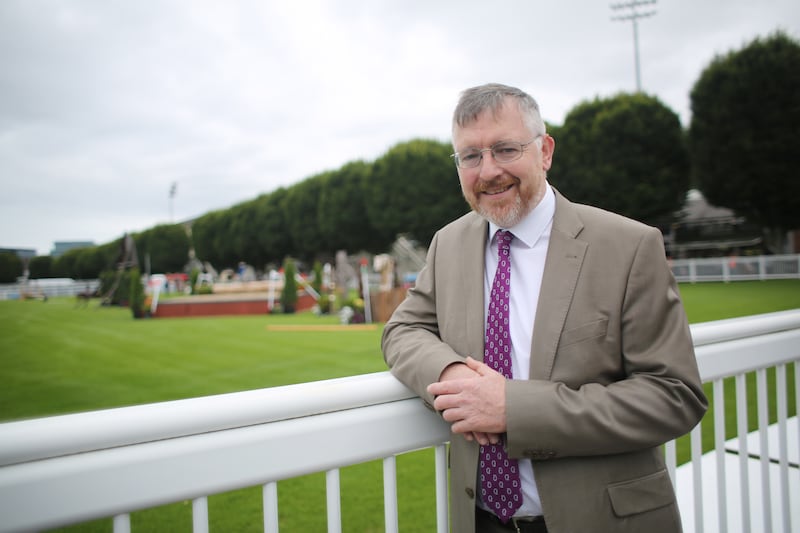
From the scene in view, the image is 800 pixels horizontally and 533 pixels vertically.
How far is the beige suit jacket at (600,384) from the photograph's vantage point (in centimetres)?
114

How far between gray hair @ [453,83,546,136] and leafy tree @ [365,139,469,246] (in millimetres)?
27295

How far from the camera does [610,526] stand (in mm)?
1185

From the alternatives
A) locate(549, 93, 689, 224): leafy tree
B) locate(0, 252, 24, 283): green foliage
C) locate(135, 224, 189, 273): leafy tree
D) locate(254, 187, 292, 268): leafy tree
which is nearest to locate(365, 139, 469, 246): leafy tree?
locate(549, 93, 689, 224): leafy tree

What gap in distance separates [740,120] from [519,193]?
25.2 meters

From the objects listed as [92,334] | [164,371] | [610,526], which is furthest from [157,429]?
[92,334]

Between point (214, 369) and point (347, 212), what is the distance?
26.9 m

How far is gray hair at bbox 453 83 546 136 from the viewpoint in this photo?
4.50 ft

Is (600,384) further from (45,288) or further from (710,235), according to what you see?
(710,235)

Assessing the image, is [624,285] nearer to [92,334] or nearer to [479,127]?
[479,127]

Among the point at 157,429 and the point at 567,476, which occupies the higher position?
the point at 157,429

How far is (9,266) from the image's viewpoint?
24.7 feet

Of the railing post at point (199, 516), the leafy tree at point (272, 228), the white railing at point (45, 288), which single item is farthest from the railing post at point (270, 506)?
the leafy tree at point (272, 228)

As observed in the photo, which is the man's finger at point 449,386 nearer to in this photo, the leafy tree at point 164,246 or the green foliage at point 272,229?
the green foliage at point 272,229

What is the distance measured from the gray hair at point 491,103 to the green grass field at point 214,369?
227 cm
